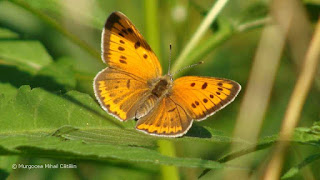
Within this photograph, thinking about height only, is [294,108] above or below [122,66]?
above

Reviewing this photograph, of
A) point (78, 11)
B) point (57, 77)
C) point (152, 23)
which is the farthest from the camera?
point (78, 11)

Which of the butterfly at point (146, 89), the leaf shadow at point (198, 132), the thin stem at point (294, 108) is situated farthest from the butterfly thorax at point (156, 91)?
the thin stem at point (294, 108)

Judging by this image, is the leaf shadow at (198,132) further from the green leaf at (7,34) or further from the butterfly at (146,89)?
the green leaf at (7,34)

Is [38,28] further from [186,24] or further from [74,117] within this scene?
[74,117]

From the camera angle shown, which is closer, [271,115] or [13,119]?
[13,119]

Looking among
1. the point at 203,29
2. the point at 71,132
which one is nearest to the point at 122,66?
the point at 203,29

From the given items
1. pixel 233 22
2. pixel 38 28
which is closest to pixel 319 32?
pixel 233 22

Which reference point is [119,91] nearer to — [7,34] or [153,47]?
[153,47]
